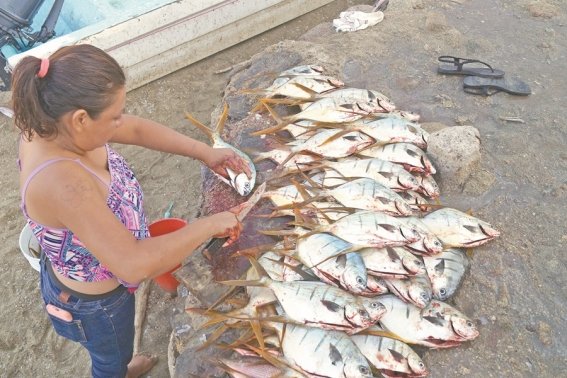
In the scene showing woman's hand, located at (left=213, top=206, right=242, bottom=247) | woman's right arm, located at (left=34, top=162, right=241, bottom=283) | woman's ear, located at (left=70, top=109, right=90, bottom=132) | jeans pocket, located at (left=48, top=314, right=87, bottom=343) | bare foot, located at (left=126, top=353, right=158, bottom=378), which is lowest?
bare foot, located at (left=126, top=353, right=158, bottom=378)

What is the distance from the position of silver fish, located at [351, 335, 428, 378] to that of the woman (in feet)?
2.57

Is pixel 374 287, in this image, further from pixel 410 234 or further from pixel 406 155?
pixel 406 155

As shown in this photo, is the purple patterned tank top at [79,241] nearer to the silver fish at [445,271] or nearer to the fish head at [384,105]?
the silver fish at [445,271]

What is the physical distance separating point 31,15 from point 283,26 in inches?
115

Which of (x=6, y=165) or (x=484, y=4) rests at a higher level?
(x=484, y=4)

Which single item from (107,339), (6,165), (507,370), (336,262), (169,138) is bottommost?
(6,165)

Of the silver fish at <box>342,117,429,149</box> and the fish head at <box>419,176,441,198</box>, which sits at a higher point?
the silver fish at <box>342,117,429,149</box>

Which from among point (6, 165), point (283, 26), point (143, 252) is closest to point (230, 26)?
point (283, 26)

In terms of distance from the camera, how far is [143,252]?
1688 mm

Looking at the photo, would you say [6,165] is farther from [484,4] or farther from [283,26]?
[484,4]

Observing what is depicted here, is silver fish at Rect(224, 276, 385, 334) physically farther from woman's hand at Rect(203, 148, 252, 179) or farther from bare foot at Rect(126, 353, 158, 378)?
bare foot at Rect(126, 353, 158, 378)

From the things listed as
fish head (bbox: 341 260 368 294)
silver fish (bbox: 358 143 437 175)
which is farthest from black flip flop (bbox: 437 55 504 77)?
fish head (bbox: 341 260 368 294)

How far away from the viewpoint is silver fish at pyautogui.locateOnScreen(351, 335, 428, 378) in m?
2.03

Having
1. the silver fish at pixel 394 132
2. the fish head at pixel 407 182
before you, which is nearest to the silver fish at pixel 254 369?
the fish head at pixel 407 182
